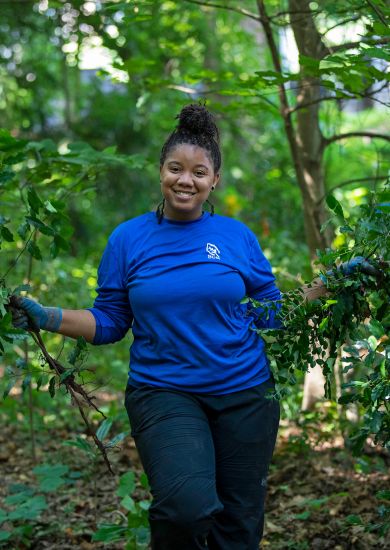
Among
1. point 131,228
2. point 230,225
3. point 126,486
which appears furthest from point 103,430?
point 230,225

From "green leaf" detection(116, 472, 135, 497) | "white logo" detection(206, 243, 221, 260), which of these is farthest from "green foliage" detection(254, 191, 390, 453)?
"green leaf" detection(116, 472, 135, 497)

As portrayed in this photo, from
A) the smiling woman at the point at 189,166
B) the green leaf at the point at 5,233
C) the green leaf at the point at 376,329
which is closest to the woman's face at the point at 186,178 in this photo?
the smiling woman at the point at 189,166

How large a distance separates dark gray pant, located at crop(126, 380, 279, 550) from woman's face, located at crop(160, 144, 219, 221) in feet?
2.34

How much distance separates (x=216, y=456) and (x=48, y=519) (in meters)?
1.55

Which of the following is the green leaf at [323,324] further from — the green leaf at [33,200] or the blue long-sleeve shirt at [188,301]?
the green leaf at [33,200]

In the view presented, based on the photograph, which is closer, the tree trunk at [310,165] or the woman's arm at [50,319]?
the woman's arm at [50,319]

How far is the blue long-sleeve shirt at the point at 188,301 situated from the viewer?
2.73 m

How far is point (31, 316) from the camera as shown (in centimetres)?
274

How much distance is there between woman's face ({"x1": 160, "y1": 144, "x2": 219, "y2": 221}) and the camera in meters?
2.88

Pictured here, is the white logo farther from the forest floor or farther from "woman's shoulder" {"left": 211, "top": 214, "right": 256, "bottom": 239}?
the forest floor

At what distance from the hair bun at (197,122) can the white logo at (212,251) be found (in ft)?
1.49

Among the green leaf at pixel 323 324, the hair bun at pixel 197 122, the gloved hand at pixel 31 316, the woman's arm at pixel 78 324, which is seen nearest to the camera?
the green leaf at pixel 323 324

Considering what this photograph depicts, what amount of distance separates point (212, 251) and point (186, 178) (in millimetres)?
294

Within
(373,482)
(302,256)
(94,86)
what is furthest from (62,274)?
(94,86)
